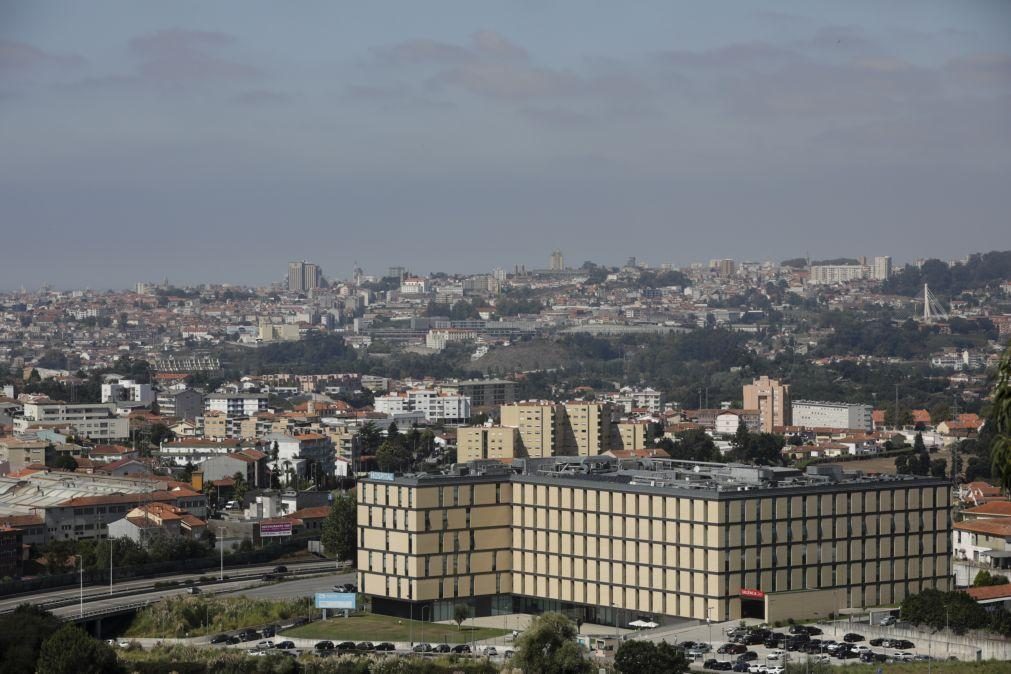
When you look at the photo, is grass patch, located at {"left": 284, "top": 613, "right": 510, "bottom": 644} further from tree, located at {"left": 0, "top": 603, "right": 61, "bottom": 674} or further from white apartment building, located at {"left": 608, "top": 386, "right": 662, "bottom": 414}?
white apartment building, located at {"left": 608, "top": 386, "right": 662, "bottom": 414}

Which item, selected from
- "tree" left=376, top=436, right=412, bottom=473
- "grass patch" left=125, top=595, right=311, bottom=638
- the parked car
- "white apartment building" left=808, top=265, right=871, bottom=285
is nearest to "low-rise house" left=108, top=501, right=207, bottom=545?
"grass patch" left=125, top=595, right=311, bottom=638

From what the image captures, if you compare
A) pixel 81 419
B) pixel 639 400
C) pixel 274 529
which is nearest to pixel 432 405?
pixel 639 400

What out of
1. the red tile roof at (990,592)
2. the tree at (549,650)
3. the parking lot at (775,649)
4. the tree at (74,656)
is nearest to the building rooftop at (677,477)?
the red tile roof at (990,592)

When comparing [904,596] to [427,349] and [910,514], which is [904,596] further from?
[427,349]

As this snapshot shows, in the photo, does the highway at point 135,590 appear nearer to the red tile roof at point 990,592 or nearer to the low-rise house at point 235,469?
the red tile roof at point 990,592

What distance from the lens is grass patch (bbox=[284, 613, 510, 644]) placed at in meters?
23.6

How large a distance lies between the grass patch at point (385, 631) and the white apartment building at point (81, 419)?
34591 millimetres

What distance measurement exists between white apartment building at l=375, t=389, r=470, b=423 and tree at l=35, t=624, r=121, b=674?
4668 centimetres

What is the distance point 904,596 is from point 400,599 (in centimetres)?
633

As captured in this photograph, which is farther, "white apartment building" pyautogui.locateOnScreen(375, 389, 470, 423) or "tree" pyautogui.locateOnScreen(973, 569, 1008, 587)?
"white apartment building" pyautogui.locateOnScreen(375, 389, 470, 423)

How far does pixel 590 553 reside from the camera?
2473 centimetres

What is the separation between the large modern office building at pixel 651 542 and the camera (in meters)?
23.5

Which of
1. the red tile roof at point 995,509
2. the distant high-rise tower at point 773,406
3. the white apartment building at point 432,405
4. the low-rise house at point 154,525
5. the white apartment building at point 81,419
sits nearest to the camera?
the red tile roof at point 995,509

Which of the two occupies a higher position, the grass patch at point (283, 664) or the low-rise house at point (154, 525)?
the low-rise house at point (154, 525)
